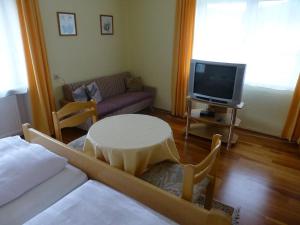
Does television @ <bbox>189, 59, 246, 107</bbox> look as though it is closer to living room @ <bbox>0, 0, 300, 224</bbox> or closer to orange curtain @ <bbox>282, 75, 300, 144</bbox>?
living room @ <bbox>0, 0, 300, 224</bbox>

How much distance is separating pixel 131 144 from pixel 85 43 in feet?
8.51

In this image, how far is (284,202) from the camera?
2.10 m

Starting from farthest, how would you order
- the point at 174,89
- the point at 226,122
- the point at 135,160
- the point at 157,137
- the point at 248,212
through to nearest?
the point at 174,89, the point at 226,122, the point at 248,212, the point at 157,137, the point at 135,160

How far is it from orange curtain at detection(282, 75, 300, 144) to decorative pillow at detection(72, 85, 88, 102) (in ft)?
9.90

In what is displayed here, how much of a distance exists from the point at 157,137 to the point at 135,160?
28cm

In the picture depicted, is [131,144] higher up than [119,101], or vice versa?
[131,144]

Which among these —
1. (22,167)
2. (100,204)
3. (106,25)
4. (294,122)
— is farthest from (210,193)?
(106,25)

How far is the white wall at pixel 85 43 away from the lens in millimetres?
3174

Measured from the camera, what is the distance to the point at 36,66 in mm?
2934

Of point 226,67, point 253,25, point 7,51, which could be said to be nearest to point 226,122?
point 226,67

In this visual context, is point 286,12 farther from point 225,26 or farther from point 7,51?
point 7,51

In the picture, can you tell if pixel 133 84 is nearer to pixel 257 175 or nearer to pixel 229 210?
pixel 257 175

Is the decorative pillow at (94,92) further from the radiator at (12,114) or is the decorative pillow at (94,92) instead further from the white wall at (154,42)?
the white wall at (154,42)

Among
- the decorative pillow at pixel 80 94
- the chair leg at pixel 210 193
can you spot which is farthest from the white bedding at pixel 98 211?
the decorative pillow at pixel 80 94
